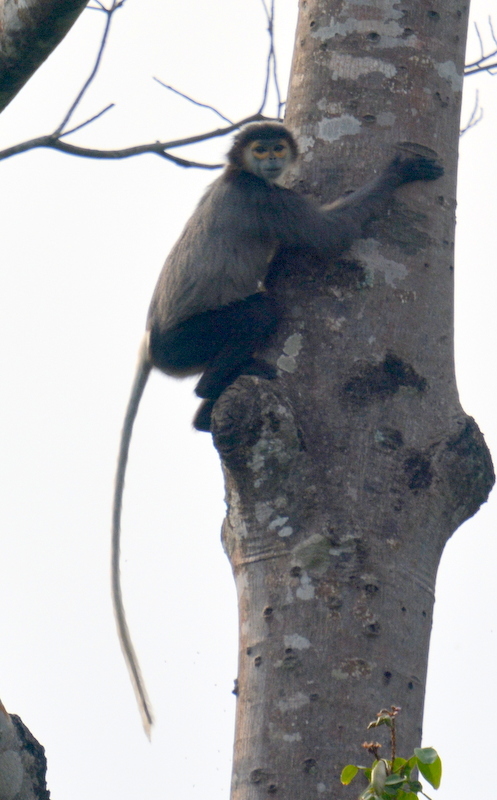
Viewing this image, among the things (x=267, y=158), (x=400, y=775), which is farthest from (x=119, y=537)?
(x=400, y=775)

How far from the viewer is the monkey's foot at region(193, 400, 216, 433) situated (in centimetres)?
505

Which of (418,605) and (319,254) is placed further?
(319,254)

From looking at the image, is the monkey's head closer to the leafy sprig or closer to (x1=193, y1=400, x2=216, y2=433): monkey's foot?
(x1=193, y1=400, x2=216, y2=433): monkey's foot

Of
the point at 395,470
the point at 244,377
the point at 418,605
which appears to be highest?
the point at 244,377

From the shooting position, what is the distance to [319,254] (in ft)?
12.0

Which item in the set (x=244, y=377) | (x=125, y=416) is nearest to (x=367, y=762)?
(x=244, y=377)

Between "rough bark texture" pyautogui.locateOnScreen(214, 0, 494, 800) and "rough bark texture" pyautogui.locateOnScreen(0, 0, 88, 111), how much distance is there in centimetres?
115


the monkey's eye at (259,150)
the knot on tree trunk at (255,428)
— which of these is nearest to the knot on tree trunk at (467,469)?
the knot on tree trunk at (255,428)

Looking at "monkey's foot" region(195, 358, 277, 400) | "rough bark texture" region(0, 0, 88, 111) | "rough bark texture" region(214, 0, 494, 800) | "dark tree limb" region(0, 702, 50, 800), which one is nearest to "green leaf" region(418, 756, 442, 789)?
"rough bark texture" region(214, 0, 494, 800)

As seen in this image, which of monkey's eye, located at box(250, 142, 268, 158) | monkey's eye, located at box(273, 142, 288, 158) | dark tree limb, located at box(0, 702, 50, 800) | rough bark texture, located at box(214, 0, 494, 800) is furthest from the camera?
monkey's eye, located at box(250, 142, 268, 158)

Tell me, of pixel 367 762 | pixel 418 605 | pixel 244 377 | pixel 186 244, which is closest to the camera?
pixel 367 762

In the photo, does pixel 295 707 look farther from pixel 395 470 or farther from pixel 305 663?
pixel 395 470

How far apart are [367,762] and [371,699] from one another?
17 cm

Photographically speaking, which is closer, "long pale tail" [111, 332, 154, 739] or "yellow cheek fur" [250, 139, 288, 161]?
"long pale tail" [111, 332, 154, 739]
